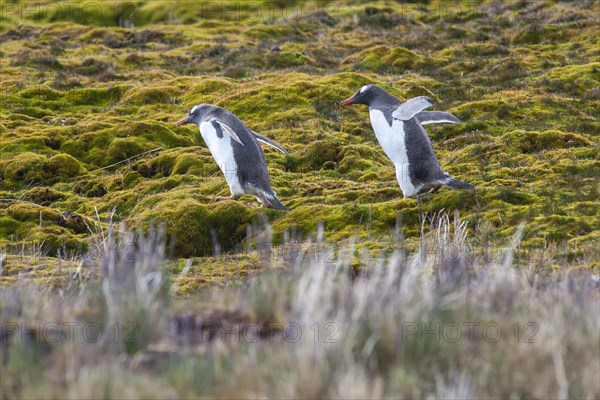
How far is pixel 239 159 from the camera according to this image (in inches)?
521

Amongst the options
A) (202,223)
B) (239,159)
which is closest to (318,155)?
(239,159)

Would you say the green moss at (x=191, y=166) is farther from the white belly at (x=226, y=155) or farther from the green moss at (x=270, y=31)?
the green moss at (x=270, y=31)

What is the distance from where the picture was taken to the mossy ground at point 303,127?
40.0 feet

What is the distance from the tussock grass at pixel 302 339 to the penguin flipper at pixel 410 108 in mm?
6450

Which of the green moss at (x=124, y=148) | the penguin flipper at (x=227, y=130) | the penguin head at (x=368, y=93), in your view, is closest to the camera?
the penguin flipper at (x=227, y=130)

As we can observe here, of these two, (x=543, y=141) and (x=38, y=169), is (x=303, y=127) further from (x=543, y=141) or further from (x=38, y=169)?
(x=38, y=169)

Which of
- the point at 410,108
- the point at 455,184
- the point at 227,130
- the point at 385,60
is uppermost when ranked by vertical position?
the point at 385,60

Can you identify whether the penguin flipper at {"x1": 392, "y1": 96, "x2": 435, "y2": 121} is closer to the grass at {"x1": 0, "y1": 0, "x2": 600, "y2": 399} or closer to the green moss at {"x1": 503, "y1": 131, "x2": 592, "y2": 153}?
the grass at {"x1": 0, "y1": 0, "x2": 600, "y2": 399}

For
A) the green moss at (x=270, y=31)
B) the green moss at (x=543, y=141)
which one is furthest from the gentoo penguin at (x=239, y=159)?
the green moss at (x=270, y=31)

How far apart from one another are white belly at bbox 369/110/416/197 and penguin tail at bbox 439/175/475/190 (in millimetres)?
487

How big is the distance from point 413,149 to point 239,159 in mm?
2798

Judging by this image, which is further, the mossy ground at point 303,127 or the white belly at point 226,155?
the white belly at point 226,155

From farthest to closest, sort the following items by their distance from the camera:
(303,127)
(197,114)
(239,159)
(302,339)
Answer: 1. (303,127)
2. (197,114)
3. (239,159)
4. (302,339)

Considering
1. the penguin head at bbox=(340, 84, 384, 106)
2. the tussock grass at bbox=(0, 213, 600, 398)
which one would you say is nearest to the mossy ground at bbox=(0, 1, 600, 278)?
the tussock grass at bbox=(0, 213, 600, 398)
